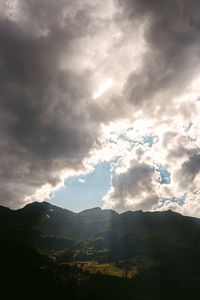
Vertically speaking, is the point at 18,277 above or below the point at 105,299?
above

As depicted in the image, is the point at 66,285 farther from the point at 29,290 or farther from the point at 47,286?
the point at 29,290

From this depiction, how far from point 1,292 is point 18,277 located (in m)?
24.7

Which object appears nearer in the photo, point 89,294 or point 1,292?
point 1,292

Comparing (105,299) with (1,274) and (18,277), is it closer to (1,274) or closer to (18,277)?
(18,277)

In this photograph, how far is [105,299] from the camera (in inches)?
7682

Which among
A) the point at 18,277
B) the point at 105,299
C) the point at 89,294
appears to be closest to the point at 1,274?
the point at 18,277

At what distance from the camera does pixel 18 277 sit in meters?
196

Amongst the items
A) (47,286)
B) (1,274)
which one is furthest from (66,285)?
(1,274)

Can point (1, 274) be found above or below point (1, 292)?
above

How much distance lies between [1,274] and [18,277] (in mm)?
17878

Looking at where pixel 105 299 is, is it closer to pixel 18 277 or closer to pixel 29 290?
pixel 29 290

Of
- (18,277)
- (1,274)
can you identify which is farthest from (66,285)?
(1,274)

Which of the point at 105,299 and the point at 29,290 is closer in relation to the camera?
the point at 29,290

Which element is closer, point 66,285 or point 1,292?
point 1,292
